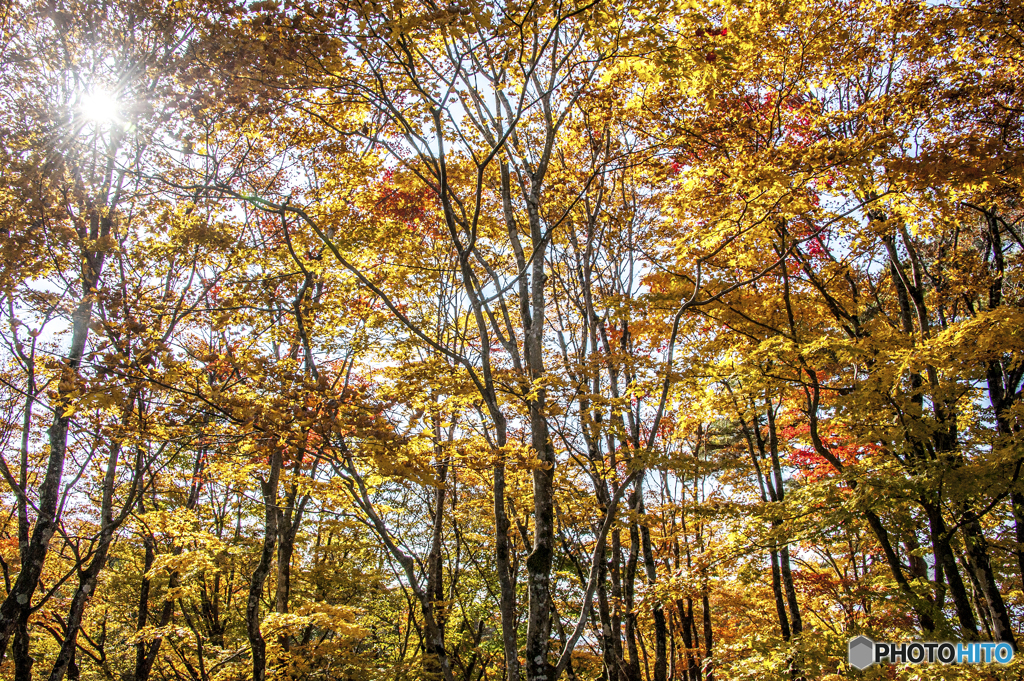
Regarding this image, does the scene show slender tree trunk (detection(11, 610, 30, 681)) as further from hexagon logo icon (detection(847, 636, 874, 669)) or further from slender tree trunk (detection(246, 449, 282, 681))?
hexagon logo icon (detection(847, 636, 874, 669))

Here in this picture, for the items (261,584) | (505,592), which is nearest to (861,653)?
(505,592)

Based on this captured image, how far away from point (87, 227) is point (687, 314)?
8.98m

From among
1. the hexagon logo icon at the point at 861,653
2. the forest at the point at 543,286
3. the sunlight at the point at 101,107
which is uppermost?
the sunlight at the point at 101,107

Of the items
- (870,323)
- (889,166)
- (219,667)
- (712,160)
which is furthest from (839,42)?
(219,667)

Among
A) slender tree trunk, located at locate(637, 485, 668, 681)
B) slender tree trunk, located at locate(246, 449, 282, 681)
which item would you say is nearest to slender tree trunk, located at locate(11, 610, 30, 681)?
slender tree trunk, located at locate(246, 449, 282, 681)

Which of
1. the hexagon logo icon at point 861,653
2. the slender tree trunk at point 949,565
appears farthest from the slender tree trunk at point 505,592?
the slender tree trunk at point 949,565

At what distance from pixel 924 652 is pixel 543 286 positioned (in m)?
5.84

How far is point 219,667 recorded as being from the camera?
10094 mm

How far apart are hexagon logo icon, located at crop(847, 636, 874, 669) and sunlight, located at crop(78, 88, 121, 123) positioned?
38.7 ft

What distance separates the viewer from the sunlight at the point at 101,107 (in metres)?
7.57

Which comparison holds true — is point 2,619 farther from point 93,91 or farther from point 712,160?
point 712,160

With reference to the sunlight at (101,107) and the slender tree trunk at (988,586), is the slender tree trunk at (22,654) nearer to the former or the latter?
the sunlight at (101,107)

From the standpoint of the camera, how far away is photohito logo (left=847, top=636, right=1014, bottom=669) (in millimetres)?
5430

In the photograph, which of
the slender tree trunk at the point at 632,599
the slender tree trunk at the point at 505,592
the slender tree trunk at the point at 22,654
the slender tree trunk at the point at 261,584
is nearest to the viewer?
the slender tree trunk at the point at 505,592
